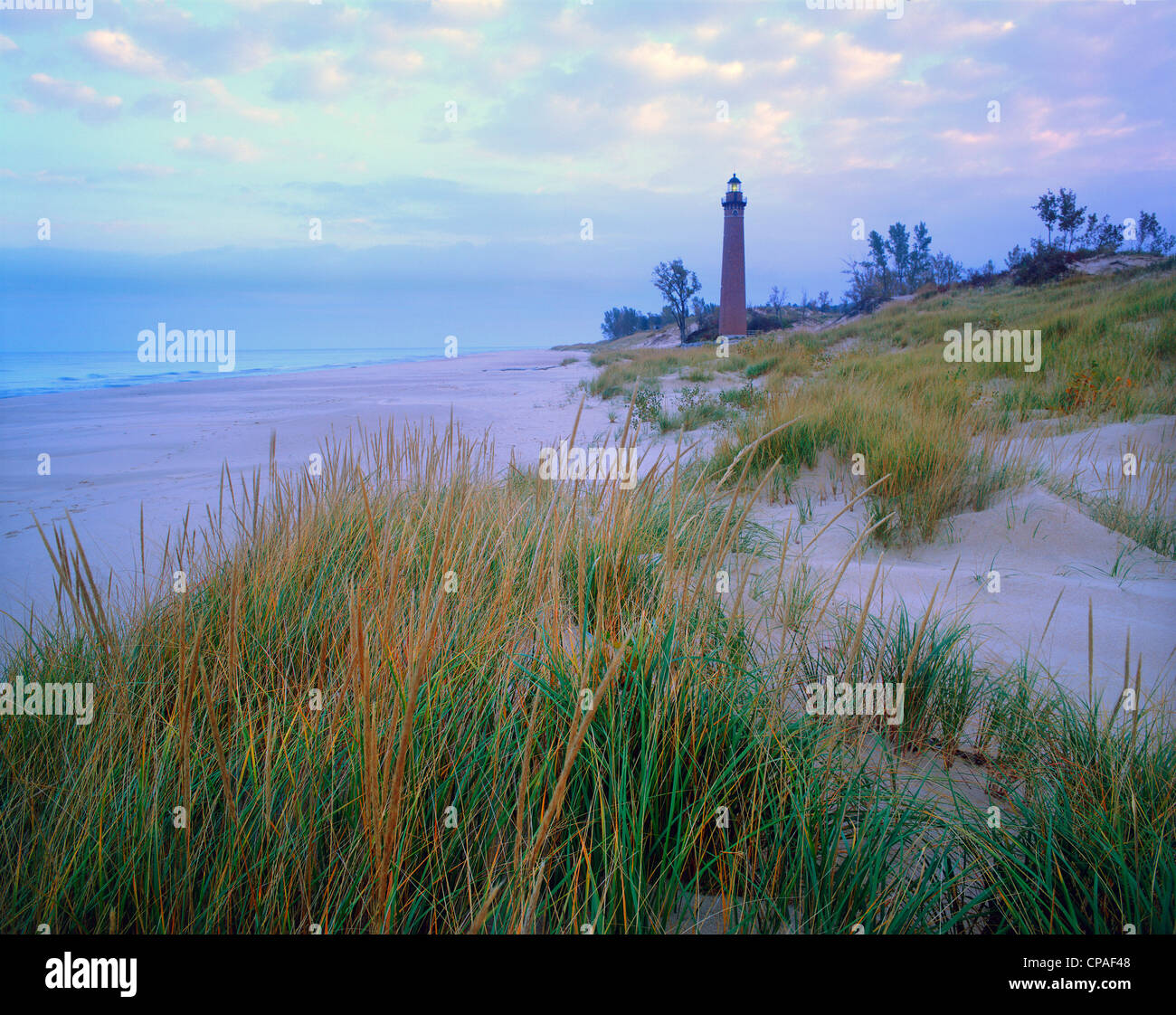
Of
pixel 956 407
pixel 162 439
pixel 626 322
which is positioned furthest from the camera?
pixel 626 322

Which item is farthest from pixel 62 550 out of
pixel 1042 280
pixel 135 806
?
pixel 1042 280

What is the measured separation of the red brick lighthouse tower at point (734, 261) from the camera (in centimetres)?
2580

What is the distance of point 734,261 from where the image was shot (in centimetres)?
2581

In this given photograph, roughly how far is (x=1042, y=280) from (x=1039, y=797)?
21.6m

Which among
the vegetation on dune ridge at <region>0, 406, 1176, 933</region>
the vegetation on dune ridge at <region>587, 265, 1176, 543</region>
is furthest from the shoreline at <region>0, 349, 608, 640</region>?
the vegetation on dune ridge at <region>587, 265, 1176, 543</region>

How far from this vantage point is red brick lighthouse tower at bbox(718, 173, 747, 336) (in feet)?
84.6

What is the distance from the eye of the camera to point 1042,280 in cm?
1722

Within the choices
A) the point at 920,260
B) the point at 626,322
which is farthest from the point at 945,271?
the point at 626,322

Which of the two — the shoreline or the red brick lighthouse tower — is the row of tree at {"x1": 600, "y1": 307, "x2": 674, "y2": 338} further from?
the shoreline

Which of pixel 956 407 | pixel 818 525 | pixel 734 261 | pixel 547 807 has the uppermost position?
pixel 734 261

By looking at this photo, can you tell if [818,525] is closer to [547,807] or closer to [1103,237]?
[547,807]

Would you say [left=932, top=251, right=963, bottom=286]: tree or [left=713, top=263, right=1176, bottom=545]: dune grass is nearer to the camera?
[left=713, top=263, right=1176, bottom=545]: dune grass

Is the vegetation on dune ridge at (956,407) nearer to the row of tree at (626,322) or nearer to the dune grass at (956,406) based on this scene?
the dune grass at (956,406)
